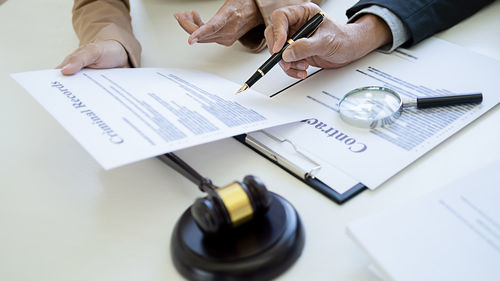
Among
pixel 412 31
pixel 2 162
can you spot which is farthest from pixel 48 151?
pixel 412 31

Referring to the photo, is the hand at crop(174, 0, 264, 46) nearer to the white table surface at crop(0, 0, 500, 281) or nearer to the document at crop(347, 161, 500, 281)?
the white table surface at crop(0, 0, 500, 281)

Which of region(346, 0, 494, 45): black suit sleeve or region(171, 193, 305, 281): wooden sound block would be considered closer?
region(171, 193, 305, 281): wooden sound block

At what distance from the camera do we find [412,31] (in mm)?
917

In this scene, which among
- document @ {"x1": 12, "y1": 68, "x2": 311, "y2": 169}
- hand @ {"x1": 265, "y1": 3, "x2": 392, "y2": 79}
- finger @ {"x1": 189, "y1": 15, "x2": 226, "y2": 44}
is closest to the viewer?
document @ {"x1": 12, "y1": 68, "x2": 311, "y2": 169}

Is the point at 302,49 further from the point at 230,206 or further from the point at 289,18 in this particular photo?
the point at 230,206

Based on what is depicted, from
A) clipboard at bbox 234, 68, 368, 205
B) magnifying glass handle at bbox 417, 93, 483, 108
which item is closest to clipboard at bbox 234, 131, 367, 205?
clipboard at bbox 234, 68, 368, 205

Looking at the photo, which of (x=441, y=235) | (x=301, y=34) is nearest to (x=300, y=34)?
(x=301, y=34)

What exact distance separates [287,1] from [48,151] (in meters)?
0.61

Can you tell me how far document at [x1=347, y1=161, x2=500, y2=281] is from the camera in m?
0.46

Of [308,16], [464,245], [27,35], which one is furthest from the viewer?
[27,35]

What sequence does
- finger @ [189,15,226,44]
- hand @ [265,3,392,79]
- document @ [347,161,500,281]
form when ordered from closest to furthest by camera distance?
1. document @ [347,161,500,281]
2. hand @ [265,3,392,79]
3. finger @ [189,15,226,44]

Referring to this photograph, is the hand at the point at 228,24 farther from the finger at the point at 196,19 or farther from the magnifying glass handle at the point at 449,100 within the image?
the magnifying glass handle at the point at 449,100

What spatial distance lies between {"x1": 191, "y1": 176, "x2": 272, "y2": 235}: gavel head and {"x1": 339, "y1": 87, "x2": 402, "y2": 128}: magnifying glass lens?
27 cm

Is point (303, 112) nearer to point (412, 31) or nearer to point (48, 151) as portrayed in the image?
point (412, 31)
